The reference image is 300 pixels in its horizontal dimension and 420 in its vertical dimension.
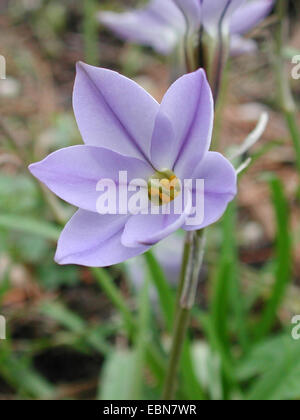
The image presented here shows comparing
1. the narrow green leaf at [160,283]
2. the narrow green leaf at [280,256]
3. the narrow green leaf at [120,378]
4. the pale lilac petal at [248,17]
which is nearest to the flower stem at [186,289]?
the narrow green leaf at [160,283]

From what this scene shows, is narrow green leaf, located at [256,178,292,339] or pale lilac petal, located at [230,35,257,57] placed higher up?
pale lilac petal, located at [230,35,257,57]

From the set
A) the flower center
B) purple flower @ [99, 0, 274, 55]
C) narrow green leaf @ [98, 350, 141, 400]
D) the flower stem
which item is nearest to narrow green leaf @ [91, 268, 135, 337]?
narrow green leaf @ [98, 350, 141, 400]

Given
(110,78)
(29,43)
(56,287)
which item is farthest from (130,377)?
(29,43)

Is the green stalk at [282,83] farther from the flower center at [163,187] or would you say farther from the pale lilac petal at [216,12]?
the flower center at [163,187]

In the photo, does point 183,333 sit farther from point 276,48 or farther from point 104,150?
point 276,48

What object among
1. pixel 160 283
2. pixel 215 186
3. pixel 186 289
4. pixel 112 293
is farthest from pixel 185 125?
Answer: pixel 112 293

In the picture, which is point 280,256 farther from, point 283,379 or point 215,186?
point 215,186

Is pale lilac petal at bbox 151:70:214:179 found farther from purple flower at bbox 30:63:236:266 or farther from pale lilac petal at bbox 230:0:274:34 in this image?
pale lilac petal at bbox 230:0:274:34
